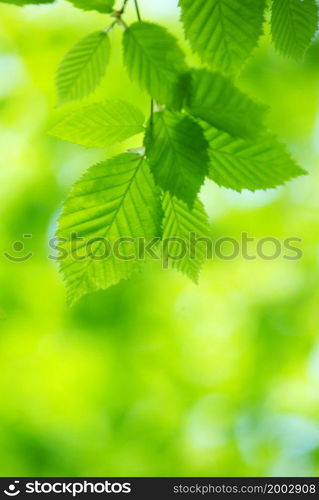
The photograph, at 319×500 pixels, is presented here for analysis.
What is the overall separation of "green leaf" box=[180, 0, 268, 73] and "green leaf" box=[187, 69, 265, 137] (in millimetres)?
102

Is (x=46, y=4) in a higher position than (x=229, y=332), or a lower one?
lower

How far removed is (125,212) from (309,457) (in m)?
6.66

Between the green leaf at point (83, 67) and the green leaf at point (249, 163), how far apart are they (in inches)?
8.9

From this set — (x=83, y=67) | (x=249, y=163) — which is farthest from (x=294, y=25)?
(x=83, y=67)

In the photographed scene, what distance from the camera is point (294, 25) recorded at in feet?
2.82

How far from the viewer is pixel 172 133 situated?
79cm

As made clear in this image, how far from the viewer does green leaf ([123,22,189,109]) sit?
0.77 metres

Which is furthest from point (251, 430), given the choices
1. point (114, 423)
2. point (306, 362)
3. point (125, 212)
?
point (125, 212)

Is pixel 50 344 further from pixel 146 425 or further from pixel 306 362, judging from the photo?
pixel 306 362

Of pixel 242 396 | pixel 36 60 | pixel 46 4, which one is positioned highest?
pixel 36 60
